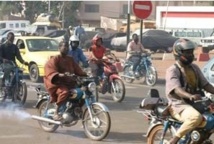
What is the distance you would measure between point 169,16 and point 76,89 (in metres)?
48.6

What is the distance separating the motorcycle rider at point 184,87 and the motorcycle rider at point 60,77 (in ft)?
9.26

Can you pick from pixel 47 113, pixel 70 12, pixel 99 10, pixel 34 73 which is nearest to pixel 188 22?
pixel 70 12

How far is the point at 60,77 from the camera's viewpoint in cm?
940

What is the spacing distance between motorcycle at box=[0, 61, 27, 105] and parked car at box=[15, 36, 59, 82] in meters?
5.23

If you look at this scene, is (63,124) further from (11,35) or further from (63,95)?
(11,35)

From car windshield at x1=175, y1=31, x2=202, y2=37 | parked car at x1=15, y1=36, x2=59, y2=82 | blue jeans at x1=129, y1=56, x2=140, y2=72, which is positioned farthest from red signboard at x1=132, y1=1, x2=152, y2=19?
car windshield at x1=175, y1=31, x2=202, y2=37

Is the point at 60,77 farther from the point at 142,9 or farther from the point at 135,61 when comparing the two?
the point at 142,9

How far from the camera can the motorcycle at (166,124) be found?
663cm

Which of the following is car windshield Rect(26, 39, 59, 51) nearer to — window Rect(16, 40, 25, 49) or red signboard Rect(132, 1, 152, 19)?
window Rect(16, 40, 25, 49)

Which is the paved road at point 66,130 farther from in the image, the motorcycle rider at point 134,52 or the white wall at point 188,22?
the white wall at point 188,22

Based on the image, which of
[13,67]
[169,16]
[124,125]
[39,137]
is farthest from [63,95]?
[169,16]

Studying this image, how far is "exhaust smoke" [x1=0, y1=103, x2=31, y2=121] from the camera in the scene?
11625 millimetres

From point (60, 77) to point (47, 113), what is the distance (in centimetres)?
81

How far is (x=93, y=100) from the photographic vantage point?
9.26 metres
